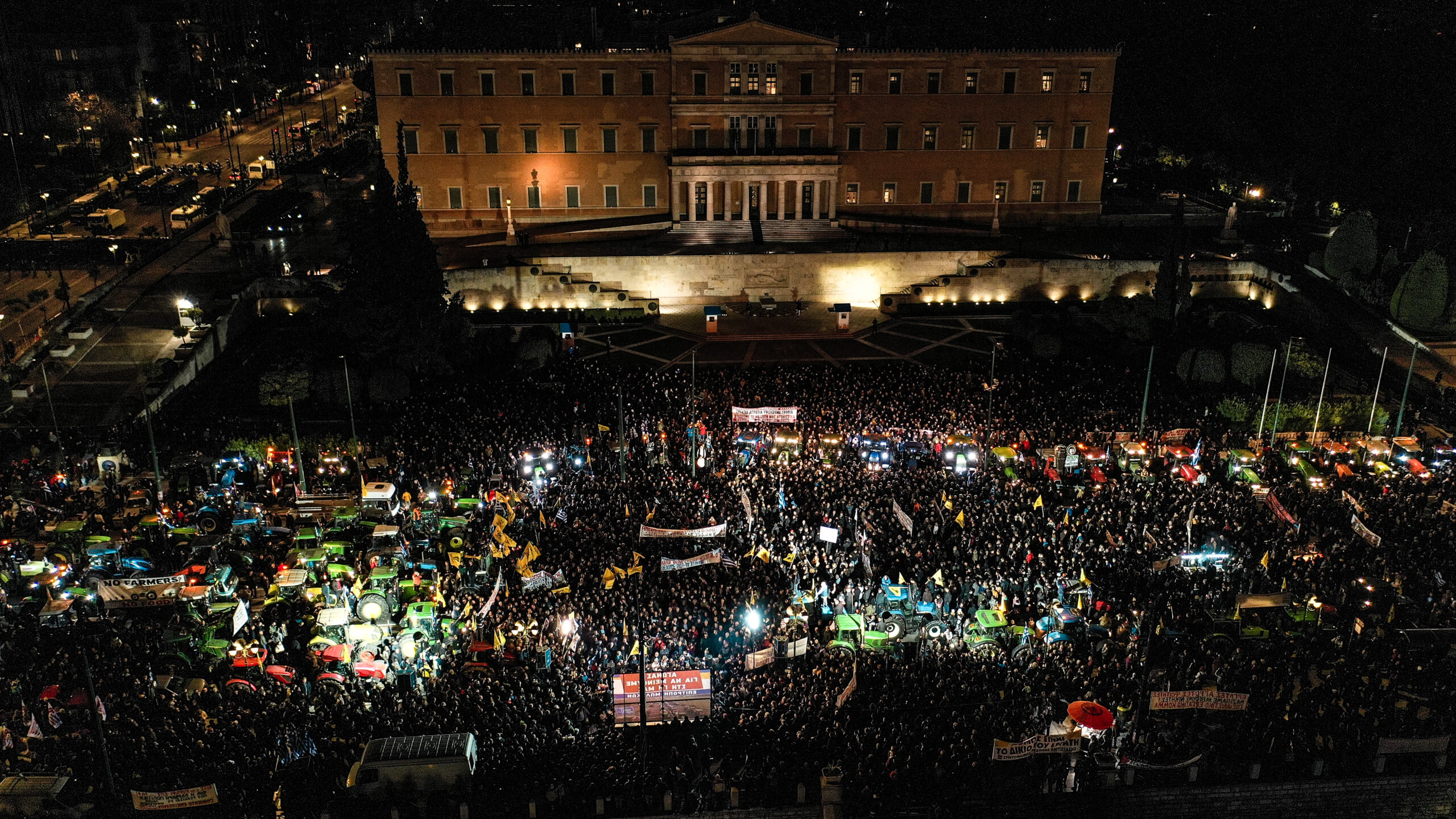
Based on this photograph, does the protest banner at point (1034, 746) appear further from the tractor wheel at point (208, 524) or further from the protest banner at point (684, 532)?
the tractor wheel at point (208, 524)

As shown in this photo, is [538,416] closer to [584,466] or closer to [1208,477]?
[584,466]

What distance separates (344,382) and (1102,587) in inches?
1096

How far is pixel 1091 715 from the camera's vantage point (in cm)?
2208

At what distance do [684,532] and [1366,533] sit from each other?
18165 millimetres

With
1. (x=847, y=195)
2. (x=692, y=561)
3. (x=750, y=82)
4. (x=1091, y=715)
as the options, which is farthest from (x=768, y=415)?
(x=847, y=195)

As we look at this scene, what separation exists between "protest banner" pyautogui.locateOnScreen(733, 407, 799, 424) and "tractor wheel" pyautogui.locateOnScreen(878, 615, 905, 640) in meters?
11.3

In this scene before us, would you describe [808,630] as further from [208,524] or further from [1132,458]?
[208,524]

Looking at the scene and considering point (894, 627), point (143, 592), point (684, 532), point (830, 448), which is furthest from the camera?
point (830, 448)

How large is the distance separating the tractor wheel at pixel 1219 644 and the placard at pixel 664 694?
37.8ft

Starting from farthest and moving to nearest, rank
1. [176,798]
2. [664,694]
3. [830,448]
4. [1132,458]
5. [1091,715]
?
[830,448] → [1132,458] → [664,694] → [1091,715] → [176,798]

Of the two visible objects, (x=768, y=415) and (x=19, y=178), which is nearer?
(x=768, y=415)

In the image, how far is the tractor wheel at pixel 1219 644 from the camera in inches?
989

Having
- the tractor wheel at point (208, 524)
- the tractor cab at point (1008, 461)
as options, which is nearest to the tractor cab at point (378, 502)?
the tractor wheel at point (208, 524)

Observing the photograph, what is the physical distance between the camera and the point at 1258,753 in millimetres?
22812
